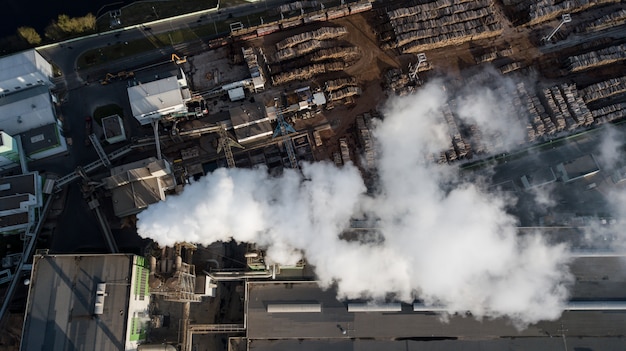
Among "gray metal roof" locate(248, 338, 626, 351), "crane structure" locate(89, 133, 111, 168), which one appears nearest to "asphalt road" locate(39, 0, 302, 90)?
"crane structure" locate(89, 133, 111, 168)

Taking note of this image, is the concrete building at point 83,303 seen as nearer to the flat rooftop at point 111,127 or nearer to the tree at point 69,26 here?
the flat rooftop at point 111,127

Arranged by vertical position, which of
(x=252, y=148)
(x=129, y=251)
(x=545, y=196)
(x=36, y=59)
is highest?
(x=36, y=59)

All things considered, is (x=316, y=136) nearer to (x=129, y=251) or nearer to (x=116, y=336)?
(x=129, y=251)

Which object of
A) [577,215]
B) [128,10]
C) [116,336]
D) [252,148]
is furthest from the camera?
[128,10]

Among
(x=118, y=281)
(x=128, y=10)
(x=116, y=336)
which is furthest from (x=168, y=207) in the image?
(x=128, y=10)

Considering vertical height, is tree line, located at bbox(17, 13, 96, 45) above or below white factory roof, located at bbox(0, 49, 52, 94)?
above

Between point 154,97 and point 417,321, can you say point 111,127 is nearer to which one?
point 154,97

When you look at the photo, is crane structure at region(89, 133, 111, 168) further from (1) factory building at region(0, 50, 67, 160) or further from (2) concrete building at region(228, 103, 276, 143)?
(2) concrete building at region(228, 103, 276, 143)
